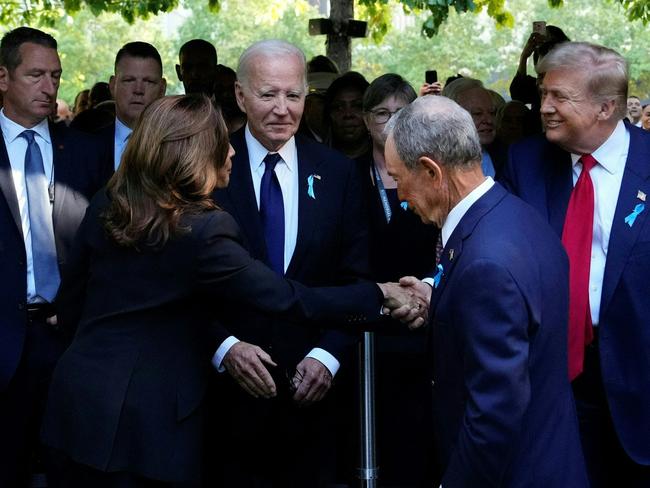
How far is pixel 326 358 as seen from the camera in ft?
15.0

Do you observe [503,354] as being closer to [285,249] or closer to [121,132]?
[285,249]

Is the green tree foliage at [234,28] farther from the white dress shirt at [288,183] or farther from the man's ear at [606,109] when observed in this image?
the man's ear at [606,109]

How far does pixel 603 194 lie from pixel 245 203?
1398mm

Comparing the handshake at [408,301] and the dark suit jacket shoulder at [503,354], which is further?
the handshake at [408,301]

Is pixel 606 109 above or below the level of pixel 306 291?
above

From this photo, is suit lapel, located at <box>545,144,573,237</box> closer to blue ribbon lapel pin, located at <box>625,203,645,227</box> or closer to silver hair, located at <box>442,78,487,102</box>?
blue ribbon lapel pin, located at <box>625,203,645,227</box>

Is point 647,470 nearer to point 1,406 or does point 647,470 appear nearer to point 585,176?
point 585,176

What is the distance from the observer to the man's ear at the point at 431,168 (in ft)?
10.8

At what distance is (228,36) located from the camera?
1508 inches

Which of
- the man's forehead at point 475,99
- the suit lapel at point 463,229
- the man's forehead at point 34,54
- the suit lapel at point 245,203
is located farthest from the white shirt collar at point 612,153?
the man's forehead at point 34,54

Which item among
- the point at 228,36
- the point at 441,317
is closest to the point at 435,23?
the point at 441,317

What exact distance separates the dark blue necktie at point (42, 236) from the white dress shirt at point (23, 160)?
0.02 metres

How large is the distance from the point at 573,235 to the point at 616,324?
1.20ft

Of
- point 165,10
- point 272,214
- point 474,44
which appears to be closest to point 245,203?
point 272,214
